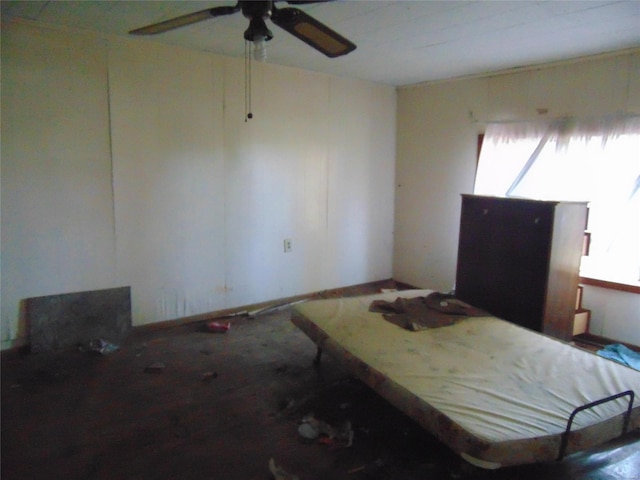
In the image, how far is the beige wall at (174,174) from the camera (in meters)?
3.03

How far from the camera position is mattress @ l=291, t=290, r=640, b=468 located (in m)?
1.65

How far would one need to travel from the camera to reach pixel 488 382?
2.02m

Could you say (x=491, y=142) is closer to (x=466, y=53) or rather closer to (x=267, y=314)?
(x=466, y=53)

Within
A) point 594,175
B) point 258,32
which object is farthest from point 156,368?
point 594,175

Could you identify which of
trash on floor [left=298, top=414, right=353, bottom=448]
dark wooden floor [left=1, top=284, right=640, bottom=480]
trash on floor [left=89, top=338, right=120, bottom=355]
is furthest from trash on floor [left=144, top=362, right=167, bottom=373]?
trash on floor [left=298, top=414, right=353, bottom=448]

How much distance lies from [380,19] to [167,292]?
2.60 m

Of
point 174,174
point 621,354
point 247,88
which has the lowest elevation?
point 621,354

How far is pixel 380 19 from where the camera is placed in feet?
9.08

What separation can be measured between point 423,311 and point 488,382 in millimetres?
987

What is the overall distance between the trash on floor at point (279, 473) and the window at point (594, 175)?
295 centimetres

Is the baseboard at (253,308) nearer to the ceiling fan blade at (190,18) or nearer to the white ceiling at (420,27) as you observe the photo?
the white ceiling at (420,27)

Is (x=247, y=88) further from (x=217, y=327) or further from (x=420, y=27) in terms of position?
(x=217, y=327)

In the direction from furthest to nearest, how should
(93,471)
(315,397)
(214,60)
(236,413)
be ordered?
(214,60) → (315,397) → (236,413) → (93,471)

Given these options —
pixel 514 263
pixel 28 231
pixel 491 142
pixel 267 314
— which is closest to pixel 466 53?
pixel 491 142
